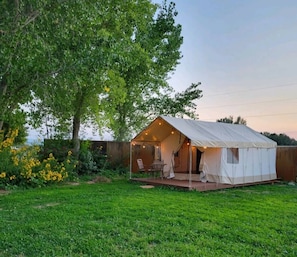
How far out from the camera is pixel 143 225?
16.4 ft

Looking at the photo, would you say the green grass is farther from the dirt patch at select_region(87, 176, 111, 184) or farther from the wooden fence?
the wooden fence

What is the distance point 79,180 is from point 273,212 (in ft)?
22.5

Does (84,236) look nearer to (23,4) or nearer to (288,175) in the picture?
(23,4)

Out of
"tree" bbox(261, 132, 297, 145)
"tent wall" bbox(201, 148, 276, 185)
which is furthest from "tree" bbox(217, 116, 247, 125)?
"tent wall" bbox(201, 148, 276, 185)

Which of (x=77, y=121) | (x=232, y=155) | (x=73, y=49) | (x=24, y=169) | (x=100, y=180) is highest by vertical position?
(x=73, y=49)

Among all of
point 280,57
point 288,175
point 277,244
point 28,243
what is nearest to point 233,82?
point 280,57

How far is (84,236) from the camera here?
4.36 m

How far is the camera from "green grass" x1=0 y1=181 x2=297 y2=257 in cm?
397

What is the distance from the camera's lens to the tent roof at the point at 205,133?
9867 mm

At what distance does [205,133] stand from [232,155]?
1269 mm

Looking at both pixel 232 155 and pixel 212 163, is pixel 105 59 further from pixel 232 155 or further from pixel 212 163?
pixel 232 155

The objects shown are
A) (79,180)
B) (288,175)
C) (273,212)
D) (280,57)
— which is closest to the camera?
(273,212)

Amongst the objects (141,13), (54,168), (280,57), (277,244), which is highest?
Result: (141,13)

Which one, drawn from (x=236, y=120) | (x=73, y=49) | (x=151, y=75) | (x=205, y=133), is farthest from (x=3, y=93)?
(x=236, y=120)
